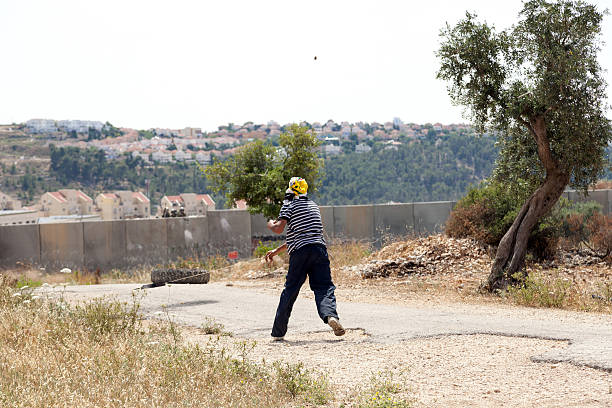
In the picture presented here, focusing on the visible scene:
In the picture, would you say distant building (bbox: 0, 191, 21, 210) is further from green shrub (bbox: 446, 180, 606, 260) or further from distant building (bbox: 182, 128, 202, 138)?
green shrub (bbox: 446, 180, 606, 260)

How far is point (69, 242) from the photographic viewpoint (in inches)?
1015

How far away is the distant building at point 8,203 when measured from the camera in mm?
88812

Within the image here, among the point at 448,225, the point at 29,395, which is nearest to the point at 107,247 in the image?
the point at 448,225

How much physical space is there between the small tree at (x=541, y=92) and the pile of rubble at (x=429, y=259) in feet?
8.58

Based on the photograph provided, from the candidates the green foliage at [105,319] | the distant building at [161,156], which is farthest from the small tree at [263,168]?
the distant building at [161,156]

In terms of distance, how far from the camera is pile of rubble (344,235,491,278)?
1537 cm

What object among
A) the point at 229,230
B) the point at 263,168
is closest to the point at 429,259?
the point at 263,168

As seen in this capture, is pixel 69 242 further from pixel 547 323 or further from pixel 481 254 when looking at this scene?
pixel 547 323

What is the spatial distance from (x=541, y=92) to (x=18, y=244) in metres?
20.7

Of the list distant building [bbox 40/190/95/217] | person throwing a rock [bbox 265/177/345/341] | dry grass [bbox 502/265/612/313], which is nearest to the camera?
person throwing a rock [bbox 265/177/345/341]

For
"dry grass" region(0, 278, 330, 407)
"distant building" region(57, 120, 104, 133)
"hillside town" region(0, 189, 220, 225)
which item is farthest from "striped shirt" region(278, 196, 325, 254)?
"distant building" region(57, 120, 104, 133)

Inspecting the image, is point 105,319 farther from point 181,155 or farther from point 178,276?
point 181,155

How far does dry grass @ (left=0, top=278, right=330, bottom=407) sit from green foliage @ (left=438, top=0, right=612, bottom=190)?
7.63 metres

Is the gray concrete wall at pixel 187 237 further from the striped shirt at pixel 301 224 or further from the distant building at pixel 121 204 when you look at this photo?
the distant building at pixel 121 204
